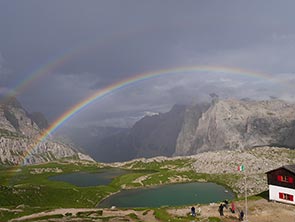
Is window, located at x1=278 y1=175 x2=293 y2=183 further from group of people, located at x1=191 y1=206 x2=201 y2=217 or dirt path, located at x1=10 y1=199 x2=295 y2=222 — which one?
group of people, located at x1=191 y1=206 x2=201 y2=217

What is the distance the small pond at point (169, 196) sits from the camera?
12031 centimetres

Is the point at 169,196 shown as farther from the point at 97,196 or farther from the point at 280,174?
the point at 280,174

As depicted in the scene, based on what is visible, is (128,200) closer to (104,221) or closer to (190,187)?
(190,187)

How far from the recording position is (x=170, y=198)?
128 meters

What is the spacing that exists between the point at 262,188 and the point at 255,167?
177ft

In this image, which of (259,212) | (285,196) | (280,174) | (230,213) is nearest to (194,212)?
(230,213)

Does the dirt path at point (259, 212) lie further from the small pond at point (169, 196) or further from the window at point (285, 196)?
the small pond at point (169, 196)

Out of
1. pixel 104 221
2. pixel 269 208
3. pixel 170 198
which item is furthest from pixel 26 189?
pixel 269 208

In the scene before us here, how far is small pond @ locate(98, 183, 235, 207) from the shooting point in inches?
4737

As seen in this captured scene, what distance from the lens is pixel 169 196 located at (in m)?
133

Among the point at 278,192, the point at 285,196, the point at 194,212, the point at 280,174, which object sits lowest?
the point at 194,212

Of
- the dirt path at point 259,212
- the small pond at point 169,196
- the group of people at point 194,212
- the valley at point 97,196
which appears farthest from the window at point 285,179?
the small pond at point 169,196

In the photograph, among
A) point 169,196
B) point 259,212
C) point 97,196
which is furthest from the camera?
point 97,196

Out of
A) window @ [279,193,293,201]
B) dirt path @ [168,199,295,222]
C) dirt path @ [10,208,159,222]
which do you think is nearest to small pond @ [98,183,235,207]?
dirt path @ [10,208,159,222]
